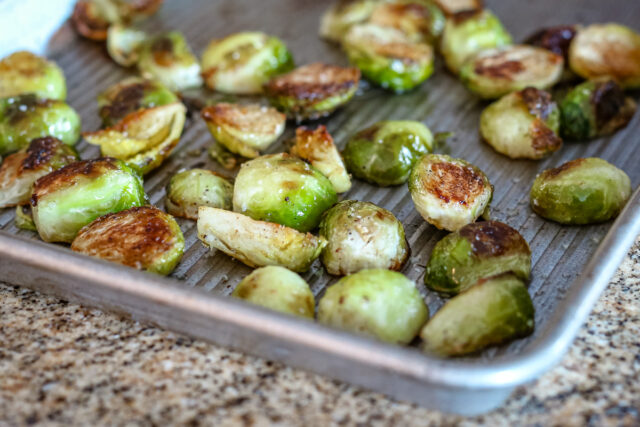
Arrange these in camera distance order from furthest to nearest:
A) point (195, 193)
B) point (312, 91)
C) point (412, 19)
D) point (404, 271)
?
point (412, 19), point (312, 91), point (195, 193), point (404, 271)

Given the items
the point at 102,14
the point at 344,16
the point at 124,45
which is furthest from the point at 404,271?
the point at 102,14

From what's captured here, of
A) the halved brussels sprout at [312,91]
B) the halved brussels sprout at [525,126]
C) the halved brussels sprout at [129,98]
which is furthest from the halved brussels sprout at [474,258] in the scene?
the halved brussels sprout at [129,98]

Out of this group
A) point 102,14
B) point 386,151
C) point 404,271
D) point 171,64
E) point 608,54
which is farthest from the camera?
point 102,14

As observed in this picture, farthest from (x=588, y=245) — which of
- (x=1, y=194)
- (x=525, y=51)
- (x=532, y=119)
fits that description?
(x=1, y=194)

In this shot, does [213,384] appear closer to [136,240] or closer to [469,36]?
[136,240]

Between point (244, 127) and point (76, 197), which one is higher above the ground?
point (76, 197)

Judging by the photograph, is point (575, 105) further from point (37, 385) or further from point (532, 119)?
point (37, 385)

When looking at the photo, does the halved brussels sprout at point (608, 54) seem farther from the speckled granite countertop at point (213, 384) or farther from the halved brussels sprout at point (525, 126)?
the speckled granite countertop at point (213, 384)

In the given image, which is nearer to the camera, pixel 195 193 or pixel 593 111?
pixel 195 193

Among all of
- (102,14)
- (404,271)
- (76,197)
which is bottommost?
(404,271)
